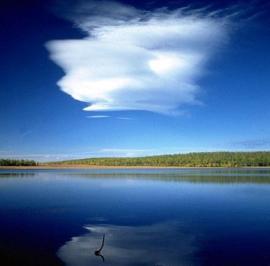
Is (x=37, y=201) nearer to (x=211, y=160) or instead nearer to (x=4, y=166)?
(x=4, y=166)

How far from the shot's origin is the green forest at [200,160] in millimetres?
139375

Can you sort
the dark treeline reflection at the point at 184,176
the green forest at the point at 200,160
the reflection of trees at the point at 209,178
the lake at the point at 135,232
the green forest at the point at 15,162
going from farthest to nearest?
the green forest at the point at 200,160 < the green forest at the point at 15,162 < the dark treeline reflection at the point at 184,176 < the reflection of trees at the point at 209,178 < the lake at the point at 135,232

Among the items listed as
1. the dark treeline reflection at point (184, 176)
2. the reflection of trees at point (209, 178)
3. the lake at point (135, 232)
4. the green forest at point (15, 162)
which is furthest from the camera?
the green forest at point (15, 162)

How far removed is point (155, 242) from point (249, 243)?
3.54 m

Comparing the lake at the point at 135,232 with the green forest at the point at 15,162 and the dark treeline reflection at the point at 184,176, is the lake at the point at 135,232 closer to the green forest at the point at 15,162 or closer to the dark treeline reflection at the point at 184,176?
the dark treeline reflection at the point at 184,176

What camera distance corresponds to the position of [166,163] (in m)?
155

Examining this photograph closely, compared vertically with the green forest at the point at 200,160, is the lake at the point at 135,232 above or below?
below

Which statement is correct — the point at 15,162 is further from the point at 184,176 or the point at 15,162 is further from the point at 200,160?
the point at 184,176

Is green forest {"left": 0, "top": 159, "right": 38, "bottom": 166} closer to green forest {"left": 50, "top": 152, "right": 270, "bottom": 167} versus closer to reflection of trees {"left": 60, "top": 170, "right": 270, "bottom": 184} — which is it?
green forest {"left": 50, "top": 152, "right": 270, "bottom": 167}

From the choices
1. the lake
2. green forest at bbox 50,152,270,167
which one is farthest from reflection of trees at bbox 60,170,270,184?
green forest at bbox 50,152,270,167

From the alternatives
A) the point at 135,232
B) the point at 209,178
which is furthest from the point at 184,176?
the point at 135,232

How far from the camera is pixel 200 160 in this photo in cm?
14675

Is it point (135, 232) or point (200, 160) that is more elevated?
point (200, 160)

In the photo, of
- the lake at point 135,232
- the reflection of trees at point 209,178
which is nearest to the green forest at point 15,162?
the reflection of trees at point 209,178
